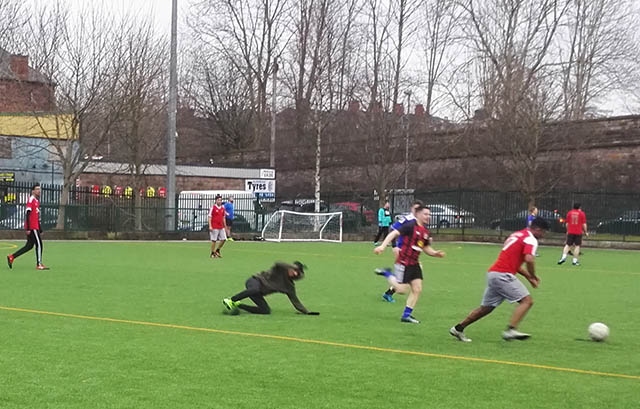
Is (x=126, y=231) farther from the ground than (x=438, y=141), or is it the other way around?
(x=438, y=141)

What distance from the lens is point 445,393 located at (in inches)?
289

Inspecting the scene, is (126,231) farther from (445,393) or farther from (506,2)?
(445,393)

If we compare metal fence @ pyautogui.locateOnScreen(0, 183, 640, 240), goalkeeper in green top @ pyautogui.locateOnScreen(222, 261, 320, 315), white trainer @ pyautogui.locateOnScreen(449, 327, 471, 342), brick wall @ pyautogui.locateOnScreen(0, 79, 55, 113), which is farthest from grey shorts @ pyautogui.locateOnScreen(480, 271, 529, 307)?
brick wall @ pyautogui.locateOnScreen(0, 79, 55, 113)

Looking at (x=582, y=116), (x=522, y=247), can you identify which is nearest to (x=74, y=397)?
(x=522, y=247)

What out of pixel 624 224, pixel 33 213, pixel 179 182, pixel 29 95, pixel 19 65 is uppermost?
pixel 19 65

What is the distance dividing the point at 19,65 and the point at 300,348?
30.7 m

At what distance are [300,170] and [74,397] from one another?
4606cm

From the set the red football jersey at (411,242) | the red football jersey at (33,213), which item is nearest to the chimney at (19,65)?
the red football jersey at (33,213)

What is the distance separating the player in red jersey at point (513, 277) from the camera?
10.1 meters

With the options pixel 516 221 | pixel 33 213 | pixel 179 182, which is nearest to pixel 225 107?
pixel 179 182

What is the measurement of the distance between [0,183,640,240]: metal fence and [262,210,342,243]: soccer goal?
1.86 metres

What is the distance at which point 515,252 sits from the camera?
33.3 ft

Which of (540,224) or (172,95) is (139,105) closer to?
(172,95)

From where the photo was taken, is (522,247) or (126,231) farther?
(126,231)
